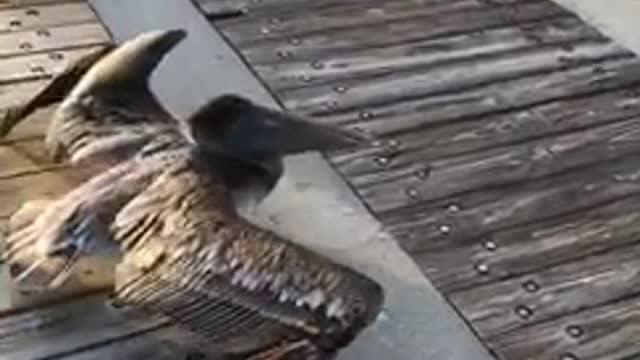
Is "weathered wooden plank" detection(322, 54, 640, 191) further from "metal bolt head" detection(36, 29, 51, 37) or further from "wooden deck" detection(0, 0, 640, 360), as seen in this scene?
"metal bolt head" detection(36, 29, 51, 37)

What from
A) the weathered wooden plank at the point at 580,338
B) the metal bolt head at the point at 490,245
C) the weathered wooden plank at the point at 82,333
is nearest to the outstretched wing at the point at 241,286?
the weathered wooden plank at the point at 82,333

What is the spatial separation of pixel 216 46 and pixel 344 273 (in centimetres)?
103

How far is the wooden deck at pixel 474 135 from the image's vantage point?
168cm

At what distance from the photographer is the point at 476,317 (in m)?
1.63

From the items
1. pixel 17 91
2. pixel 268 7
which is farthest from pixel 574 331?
pixel 268 7

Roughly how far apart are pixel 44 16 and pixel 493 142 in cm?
85

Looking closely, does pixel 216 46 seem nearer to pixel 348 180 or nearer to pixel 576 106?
pixel 348 180

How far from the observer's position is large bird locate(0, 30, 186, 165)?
5.06 feet

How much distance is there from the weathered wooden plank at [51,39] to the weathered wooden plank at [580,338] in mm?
947

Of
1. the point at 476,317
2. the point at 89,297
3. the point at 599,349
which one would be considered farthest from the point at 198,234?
the point at 599,349

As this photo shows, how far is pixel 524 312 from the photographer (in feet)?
5.41

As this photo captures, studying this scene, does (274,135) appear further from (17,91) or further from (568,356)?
(17,91)

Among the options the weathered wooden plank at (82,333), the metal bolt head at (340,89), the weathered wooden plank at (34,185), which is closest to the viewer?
the weathered wooden plank at (82,333)

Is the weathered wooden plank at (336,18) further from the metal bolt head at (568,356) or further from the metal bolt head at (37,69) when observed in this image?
the metal bolt head at (568,356)
